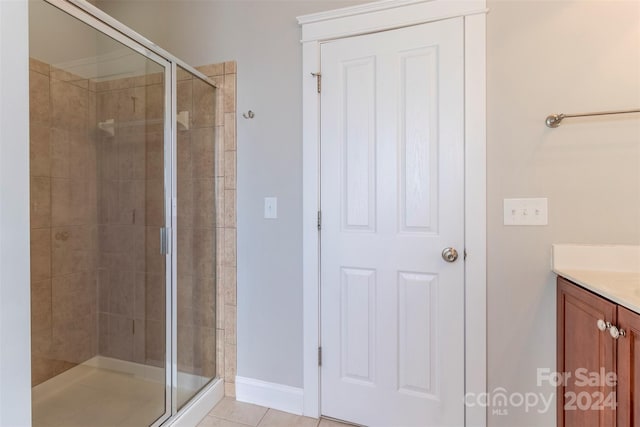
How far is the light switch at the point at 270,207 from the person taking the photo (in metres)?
1.73

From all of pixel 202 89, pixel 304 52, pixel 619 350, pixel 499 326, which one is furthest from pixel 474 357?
pixel 202 89

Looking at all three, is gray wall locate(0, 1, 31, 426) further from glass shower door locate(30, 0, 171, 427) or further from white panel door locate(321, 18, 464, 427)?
white panel door locate(321, 18, 464, 427)

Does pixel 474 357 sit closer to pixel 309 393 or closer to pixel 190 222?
pixel 309 393

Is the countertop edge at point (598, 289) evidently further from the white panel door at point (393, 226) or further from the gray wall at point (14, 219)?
the gray wall at point (14, 219)

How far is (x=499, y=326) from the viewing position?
1.41m

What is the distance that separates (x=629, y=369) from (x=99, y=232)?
8.35 ft

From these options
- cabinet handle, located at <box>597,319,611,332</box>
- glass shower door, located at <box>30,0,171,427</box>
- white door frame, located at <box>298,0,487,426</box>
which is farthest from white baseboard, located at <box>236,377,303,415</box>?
cabinet handle, located at <box>597,319,611,332</box>

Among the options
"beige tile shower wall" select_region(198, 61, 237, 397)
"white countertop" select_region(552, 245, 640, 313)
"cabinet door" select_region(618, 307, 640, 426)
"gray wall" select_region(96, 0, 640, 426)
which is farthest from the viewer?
"beige tile shower wall" select_region(198, 61, 237, 397)

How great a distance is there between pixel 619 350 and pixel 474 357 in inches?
22.1

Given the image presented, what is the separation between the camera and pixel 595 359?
3.56 ft

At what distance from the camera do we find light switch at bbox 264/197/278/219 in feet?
5.67

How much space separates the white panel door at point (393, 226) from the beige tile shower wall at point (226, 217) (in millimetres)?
573

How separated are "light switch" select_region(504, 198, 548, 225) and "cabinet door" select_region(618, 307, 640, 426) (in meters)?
0.49

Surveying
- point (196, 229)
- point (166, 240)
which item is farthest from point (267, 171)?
point (166, 240)
